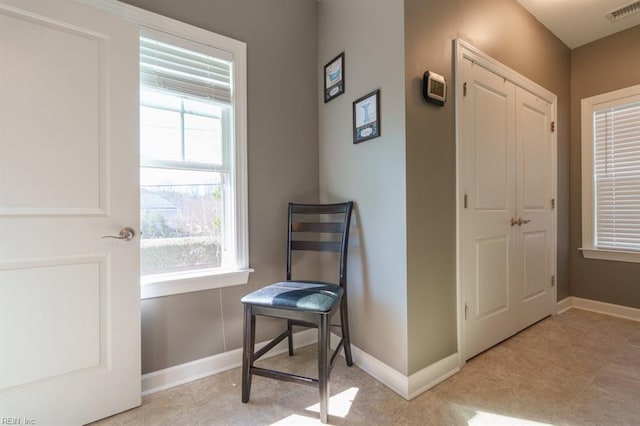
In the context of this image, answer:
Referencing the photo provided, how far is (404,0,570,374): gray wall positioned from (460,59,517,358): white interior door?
0.52 ft

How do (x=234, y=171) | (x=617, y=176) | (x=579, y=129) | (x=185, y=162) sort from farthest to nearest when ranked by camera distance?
(x=579, y=129), (x=617, y=176), (x=234, y=171), (x=185, y=162)

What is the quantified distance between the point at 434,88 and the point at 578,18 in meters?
2.11

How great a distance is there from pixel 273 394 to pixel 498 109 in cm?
249

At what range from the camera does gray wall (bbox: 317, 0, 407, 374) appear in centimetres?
157

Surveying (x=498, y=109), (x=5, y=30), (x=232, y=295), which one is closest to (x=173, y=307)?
(x=232, y=295)

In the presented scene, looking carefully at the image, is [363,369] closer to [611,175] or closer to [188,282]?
[188,282]

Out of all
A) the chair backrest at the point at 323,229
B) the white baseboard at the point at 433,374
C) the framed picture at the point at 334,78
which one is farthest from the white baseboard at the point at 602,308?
the framed picture at the point at 334,78

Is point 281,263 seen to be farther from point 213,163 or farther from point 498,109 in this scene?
point 498,109

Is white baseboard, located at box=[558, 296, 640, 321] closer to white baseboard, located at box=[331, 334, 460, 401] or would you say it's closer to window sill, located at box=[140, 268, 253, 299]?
white baseboard, located at box=[331, 334, 460, 401]

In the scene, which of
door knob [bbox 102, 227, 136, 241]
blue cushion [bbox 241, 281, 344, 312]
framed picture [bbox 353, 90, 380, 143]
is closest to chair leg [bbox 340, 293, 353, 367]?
blue cushion [bbox 241, 281, 344, 312]

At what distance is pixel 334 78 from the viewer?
2045mm

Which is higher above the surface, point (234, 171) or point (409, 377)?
point (234, 171)

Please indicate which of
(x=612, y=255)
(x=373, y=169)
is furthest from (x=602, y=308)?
(x=373, y=169)

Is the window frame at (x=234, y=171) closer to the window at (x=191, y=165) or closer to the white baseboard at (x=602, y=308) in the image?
the window at (x=191, y=165)
